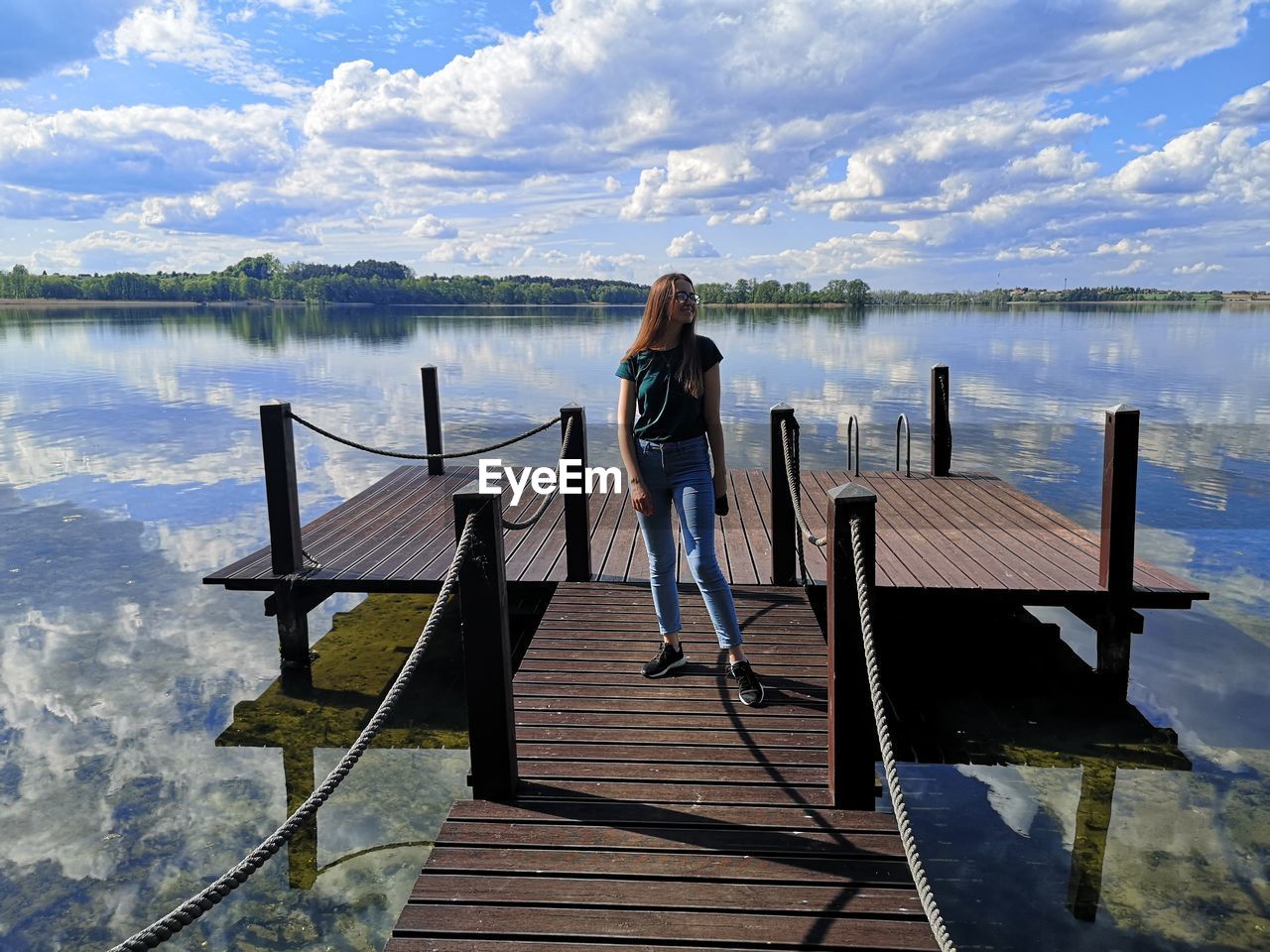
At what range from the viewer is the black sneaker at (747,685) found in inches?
185

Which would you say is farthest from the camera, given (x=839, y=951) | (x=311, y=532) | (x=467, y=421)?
(x=467, y=421)

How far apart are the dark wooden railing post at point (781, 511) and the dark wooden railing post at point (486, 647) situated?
109 inches

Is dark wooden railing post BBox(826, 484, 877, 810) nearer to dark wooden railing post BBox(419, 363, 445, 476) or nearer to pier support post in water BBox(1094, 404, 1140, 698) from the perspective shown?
pier support post in water BBox(1094, 404, 1140, 698)

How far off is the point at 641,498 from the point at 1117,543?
3.90 m

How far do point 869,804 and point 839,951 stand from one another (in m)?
0.87

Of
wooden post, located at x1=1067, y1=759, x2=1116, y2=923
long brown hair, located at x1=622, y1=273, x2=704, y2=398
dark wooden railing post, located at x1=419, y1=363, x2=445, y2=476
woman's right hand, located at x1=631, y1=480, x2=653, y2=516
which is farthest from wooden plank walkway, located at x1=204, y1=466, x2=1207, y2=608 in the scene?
long brown hair, located at x1=622, y1=273, x2=704, y2=398

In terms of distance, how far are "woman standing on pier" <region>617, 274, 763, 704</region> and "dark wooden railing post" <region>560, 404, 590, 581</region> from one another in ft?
5.45

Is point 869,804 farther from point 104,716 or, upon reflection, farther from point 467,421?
point 467,421

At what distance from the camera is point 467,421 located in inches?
847

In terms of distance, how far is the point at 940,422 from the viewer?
1090 cm

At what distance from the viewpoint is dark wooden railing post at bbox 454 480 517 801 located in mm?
3527

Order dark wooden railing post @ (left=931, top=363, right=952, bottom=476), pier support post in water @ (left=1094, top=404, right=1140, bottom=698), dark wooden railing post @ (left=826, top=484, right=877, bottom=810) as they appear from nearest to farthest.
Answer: dark wooden railing post @ (left=826, top=484, right=877, bottom=810) < pier support post in water @ (left=1094, top=404, right=1140, bottom=698) < dark wooden railing post @ (left=931, top=363, right=952, bottom=476)

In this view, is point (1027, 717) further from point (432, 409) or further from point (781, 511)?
point (432, 409)

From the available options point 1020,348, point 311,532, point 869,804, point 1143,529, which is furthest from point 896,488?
point 1020,348
